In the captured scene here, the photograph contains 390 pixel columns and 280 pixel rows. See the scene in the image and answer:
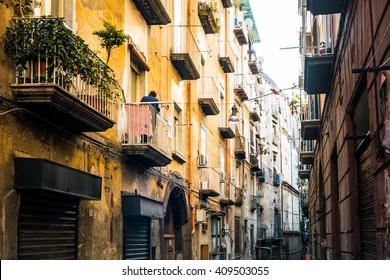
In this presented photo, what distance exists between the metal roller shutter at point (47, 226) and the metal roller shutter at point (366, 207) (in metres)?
3.95

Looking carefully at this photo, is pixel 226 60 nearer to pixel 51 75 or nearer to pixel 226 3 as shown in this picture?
pixel 226 3

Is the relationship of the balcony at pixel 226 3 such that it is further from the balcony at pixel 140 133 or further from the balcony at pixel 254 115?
the balcony at pixel 140 133

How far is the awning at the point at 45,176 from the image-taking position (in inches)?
270

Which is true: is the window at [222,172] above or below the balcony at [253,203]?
above

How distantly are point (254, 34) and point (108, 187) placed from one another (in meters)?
24.5

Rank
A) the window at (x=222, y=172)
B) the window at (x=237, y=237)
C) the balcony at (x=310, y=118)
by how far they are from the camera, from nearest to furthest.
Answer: the balcony at (x=310, y=118) < the window at (x=222, y=172) < the window at (x=237, y=237)

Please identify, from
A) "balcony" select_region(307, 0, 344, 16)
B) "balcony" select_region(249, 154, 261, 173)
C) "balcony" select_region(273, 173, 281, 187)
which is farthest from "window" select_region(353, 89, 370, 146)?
"balcony" select_region(273, 173, 281, 187)

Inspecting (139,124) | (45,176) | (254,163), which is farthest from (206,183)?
(254,163)

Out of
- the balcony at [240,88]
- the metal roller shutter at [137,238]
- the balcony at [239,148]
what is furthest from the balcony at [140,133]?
the balcony at [240,88]

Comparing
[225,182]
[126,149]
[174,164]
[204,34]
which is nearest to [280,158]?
[225,182]

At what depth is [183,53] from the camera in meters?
15.1

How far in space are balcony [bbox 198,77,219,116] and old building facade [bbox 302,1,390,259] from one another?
472 cm

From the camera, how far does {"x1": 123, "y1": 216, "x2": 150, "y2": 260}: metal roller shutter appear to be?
11266mm
